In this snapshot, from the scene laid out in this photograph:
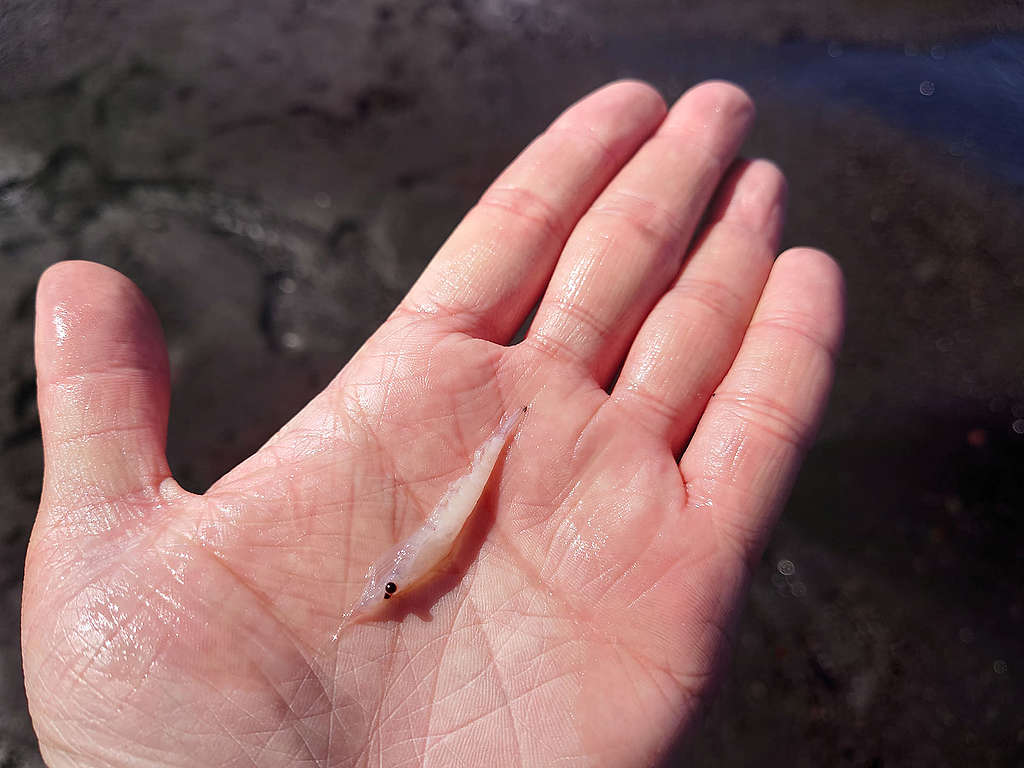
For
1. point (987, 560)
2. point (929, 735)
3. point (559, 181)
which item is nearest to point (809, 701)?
point (929, 735)

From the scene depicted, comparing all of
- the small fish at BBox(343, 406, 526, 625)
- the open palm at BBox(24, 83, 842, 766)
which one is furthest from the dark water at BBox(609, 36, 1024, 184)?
the small fish at BBox(343, 406, 526, 625)

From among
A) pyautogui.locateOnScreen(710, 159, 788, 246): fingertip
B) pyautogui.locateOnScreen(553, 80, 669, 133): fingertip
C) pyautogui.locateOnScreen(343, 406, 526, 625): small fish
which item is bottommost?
pyautogui.locateOnScreen(343, 406, 526, 625): small fish

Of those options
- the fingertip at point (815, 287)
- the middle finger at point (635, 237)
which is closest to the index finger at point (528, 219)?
the middle finger at point (635, 237)

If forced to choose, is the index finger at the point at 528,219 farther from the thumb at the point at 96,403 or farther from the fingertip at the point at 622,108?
the thumb at the point at 96,403

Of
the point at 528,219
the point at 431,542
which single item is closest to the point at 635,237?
the point at 528,219

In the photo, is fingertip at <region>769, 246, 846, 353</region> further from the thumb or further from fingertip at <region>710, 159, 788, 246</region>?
the thumb

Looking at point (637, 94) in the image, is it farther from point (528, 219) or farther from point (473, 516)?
point (473, 516)
